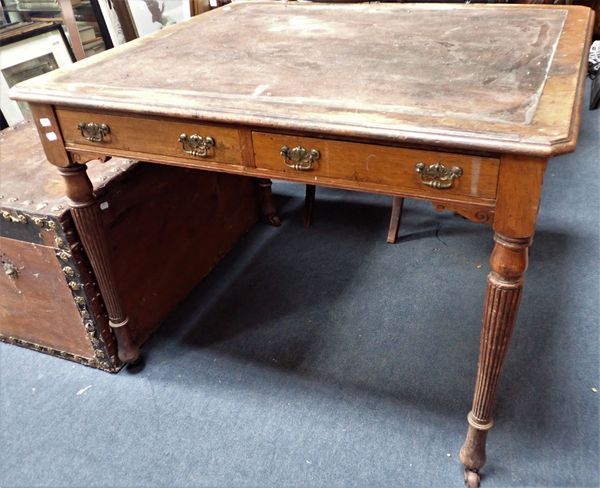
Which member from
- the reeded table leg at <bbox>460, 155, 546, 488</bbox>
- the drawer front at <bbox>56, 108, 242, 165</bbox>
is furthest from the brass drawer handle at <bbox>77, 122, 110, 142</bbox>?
the reeded table leg at <bbox>460, 155, 546, 488</bbox>

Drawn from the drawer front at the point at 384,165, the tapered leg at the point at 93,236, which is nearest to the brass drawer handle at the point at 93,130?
the tapered leg at the point at 93,236

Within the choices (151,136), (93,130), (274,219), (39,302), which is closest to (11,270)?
(39,302)

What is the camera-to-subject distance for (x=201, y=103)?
3.51 ft

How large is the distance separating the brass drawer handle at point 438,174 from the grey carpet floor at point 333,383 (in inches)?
28.8

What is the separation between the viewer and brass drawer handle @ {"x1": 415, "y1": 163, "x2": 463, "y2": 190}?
3.02ft

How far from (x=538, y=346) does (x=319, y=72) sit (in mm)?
1017

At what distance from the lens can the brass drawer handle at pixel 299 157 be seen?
3.34 feet

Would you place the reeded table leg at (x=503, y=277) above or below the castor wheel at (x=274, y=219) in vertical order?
above

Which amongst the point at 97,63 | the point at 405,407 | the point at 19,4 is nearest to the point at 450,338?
the point at 405,407

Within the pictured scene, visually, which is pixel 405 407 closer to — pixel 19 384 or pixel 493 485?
pixel 493 485

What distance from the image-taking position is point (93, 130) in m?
1.19

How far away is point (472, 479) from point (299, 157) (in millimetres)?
826

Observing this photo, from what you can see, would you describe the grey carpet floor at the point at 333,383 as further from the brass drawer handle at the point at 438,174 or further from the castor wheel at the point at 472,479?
the brass drawer handle at the point at 438,174

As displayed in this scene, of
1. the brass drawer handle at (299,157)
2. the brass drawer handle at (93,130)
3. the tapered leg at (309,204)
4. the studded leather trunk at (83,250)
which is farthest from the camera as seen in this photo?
the tapered leg at (309,204)
